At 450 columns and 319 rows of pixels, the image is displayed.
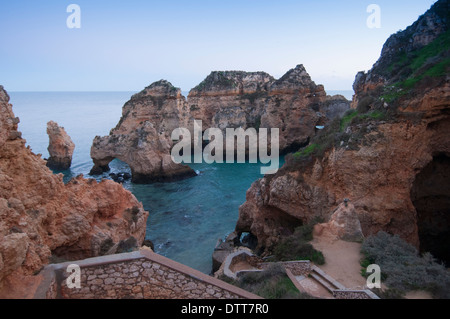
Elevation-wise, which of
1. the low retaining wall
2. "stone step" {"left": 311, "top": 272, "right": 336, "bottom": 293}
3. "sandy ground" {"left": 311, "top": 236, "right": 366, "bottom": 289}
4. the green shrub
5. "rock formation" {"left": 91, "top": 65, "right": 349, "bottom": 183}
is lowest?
"stone step" {"left": 311, "top": 272, "right": 336, "bottom": 293}

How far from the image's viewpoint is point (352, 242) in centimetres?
1038

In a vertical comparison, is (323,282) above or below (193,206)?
above

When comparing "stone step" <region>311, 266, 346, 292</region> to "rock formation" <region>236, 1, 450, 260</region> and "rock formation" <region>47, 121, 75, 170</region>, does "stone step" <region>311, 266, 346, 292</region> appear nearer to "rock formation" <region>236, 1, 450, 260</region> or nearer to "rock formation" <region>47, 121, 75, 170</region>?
"rock formation" <region>236, 1, 450, 260</region>

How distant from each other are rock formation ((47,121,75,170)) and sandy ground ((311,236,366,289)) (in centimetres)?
2882

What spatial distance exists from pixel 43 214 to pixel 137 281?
169 inches

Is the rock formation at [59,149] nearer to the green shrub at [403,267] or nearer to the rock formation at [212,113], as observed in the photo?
the rock formation at [212,113]

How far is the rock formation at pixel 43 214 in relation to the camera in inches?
218

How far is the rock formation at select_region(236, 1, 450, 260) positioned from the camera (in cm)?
1234

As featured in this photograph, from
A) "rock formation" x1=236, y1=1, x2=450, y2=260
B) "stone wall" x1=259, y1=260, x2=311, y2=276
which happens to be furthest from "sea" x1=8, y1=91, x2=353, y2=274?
Result: "stone wall" x1=259, y1=260, x2=311, y2=276

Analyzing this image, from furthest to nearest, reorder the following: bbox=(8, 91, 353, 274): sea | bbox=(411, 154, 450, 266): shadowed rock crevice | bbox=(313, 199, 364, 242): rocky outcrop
A: bbox=(8, 91, 353, 274): sea → bbox=(411, 154, 450, 266): shadowed rock crevice → bbox=(313, 199, 364, 242): rocky outcrop

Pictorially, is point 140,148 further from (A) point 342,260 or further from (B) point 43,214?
(A) point 342,260

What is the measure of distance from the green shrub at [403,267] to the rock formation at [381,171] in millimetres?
2747

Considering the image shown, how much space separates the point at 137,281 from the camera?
5574 millimetres

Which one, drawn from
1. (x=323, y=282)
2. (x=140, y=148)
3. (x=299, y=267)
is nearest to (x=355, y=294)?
(x=323, y=282)
